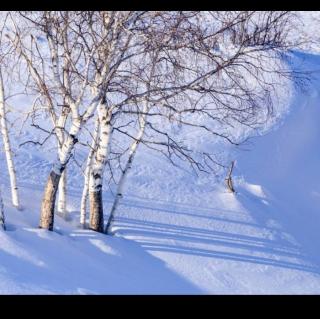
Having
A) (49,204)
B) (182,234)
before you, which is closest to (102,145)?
(49,204)

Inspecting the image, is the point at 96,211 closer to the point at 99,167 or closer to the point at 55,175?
the point at 99,167

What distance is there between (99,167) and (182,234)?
2.38m

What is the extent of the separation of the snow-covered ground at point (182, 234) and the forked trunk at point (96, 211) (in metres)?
0.30

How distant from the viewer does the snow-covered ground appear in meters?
6.25

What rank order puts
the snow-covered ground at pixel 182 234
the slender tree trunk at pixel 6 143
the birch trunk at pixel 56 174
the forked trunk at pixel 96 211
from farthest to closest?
the forked trunk at pixel 96 211, the slender tree trunk at pixel 6 143, the birch trunk at pixel 56 174, the snow-covered ground at pixel 182 234

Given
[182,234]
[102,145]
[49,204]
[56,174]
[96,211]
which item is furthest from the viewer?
[182,234]

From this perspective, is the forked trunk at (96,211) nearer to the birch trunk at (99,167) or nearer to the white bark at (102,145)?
the birch trunk at (99,167)

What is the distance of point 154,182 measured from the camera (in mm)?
11273

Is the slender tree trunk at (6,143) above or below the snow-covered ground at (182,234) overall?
above

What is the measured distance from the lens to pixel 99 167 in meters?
7.61

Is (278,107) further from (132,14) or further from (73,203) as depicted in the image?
(132,14)

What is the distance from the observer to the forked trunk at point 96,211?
7.90 metres

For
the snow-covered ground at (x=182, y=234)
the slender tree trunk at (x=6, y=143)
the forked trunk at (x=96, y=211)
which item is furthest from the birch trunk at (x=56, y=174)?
the slender tree trunk at (x=6, y=143)
